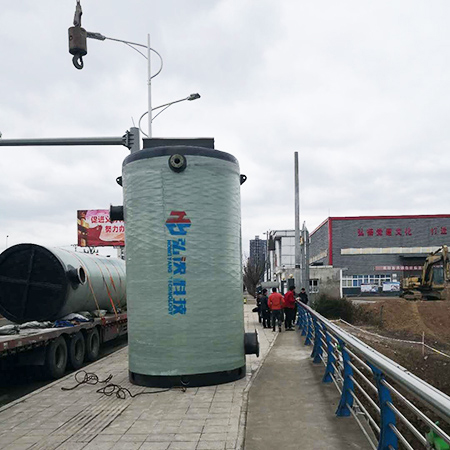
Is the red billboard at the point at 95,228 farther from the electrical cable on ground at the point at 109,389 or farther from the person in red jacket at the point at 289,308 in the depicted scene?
the electrical cable on ground at the point at 109,389

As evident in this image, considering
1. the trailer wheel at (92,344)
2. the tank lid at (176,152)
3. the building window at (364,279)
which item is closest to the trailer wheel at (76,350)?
the trailer wheel at (92,344)

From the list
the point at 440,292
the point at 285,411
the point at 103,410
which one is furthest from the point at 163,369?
the point at 440,292

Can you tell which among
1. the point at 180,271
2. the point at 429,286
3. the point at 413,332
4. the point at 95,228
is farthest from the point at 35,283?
the point at 95,228

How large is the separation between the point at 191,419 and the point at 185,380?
196 centimetres

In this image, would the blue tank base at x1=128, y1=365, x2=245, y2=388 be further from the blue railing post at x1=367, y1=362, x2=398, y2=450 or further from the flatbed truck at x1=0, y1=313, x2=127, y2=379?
the blue railing post at x1=367, y1=362, x2=398, y2=450

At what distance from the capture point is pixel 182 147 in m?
9.06

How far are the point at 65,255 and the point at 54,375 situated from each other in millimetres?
3460

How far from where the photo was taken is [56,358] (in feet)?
37.4

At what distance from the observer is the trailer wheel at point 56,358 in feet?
35.5

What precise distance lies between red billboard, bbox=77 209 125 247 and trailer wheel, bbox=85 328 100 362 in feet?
116

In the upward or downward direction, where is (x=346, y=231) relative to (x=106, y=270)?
upward

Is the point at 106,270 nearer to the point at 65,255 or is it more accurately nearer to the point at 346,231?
the point at 65,255

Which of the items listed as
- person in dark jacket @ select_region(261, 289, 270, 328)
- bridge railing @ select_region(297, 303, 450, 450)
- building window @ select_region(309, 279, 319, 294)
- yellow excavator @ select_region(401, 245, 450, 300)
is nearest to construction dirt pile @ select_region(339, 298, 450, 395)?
person in dark jacket @ select_region(261, 289, 270, 328)

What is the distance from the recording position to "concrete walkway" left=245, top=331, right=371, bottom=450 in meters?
5.72
